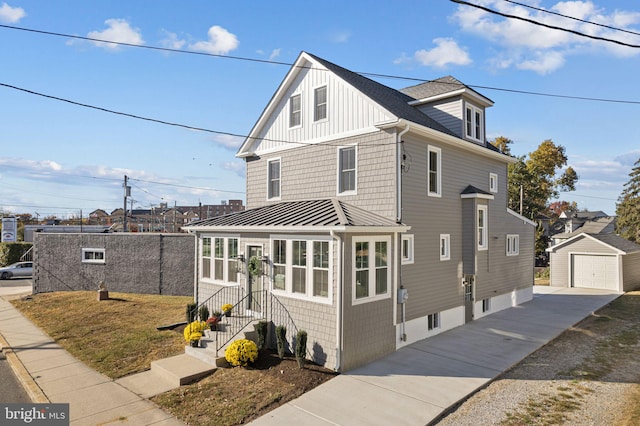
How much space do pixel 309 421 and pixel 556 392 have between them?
5.80 metres

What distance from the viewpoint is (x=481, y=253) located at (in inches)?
634

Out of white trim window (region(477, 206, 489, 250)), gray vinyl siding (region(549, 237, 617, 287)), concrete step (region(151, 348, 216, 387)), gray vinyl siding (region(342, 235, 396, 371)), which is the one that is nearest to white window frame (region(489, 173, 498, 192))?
white trim window (region(477, 206, 489, 250))

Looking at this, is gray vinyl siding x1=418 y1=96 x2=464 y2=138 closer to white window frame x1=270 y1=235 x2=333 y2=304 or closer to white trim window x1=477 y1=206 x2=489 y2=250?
white trim window x1=477 y1=206 x2=489 y2=250

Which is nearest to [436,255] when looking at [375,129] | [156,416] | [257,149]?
[375,129]

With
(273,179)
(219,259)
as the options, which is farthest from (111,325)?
(273,179)

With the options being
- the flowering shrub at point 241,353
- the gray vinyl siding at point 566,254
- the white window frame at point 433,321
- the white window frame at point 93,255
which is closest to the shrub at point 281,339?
the flowering shrub at point 241,353

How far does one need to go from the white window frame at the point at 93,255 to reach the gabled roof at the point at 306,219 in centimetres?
1062

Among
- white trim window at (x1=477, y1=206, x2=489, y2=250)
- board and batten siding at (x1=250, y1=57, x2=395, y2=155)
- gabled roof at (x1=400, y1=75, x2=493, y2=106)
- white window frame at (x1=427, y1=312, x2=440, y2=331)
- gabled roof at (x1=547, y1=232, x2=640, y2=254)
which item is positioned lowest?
white window frame at (x1=427, y1=312, x2=440, y2=331)

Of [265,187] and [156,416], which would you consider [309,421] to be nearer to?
[156,416]

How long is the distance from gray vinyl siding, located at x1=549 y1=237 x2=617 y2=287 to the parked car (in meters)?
39.9

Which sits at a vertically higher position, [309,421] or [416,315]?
[416,315]

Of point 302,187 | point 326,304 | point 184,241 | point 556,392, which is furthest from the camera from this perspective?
point 184,241

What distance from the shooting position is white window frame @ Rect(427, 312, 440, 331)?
13.6 metres

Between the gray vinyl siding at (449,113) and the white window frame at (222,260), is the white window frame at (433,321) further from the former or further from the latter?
the gray vinyl siding at (449,113)
